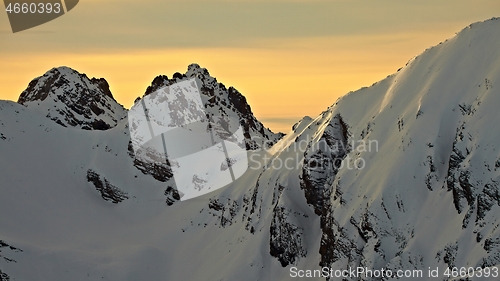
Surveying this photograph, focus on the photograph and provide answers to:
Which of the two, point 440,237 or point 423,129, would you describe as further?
point 423,129

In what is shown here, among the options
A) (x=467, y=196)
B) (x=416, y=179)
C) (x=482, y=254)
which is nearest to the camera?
(x=482, y=254)

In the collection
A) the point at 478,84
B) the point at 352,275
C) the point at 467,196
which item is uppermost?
the point at 478,84

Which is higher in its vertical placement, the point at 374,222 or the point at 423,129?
the point at 423,129

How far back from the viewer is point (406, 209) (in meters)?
184

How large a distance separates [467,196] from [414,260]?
1324 centimetres

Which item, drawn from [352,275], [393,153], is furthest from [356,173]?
[352,275]

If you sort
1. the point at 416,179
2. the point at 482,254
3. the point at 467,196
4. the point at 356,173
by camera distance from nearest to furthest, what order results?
1. the point at 482,254
2. the point at 467,196
3. the point at 416,179
4. the point at 356,173

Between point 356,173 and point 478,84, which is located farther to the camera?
point 356,173

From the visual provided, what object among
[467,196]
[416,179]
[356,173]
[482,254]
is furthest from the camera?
[356,173]

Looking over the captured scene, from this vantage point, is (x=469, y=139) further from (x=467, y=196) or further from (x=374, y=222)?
(x=374, y=222)

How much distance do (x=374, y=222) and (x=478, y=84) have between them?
95.9 feet

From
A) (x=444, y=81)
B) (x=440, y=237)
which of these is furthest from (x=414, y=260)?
(x=444, y=81)

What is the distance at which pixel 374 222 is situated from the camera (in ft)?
598

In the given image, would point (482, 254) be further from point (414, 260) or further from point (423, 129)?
point (423, 129)
